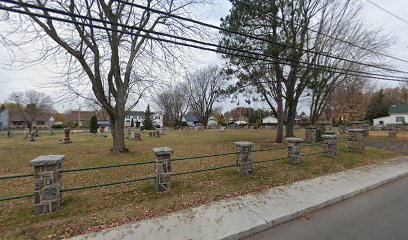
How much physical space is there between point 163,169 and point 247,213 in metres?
2.35

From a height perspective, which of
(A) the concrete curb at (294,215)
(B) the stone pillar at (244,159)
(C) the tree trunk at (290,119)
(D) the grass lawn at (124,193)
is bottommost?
(A) the concrete curb at (294,215)

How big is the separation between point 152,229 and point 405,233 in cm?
473

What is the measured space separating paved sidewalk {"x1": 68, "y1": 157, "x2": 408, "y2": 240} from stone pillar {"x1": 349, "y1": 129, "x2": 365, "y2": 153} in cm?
460

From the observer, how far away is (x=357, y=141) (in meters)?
11.0

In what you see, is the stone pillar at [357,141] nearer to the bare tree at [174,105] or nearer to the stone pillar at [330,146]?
the stone pillar at [330,146]

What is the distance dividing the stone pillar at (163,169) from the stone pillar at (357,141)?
35.5ft

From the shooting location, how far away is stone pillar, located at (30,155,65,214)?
4.07 meters

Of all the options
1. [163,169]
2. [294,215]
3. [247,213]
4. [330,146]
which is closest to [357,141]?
[330,146]

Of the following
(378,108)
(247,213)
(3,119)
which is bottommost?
(247,213)

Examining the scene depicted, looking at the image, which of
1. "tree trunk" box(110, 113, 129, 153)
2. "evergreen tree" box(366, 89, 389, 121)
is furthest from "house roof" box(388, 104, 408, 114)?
"tree trunk" box(110, 113, 129, 153)

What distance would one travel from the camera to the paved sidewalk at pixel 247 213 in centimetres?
362

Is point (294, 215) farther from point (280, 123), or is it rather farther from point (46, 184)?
point (280, 123)

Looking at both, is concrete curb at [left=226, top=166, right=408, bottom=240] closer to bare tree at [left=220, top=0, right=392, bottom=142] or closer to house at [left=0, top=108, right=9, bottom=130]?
bare tree at [left=220, top=0, right=392, bottom=142]

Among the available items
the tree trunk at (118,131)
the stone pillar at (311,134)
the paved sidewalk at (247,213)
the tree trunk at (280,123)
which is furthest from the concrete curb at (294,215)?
the stone pillar at (311,134)
